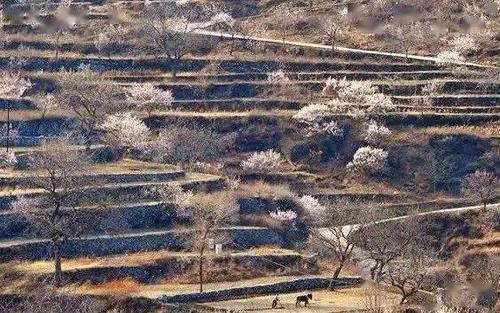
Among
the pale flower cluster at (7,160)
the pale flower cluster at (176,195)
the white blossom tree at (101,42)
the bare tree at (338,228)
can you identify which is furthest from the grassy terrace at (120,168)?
the white blossom tree at (101,42)

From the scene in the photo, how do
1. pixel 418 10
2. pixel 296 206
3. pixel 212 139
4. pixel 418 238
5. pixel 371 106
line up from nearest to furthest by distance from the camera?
pixel 418 238 → pixel 296 206 → pixel 212 139 → pixel 371 106 → pixel 418 10

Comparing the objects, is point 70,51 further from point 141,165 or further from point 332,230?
point 332,230

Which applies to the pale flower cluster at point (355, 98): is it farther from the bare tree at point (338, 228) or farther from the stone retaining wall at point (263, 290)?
the stone retaining wall at point (263, 290)

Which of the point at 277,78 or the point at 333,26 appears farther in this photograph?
the point at 333,26

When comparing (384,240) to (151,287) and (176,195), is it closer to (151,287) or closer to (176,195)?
(151,287)

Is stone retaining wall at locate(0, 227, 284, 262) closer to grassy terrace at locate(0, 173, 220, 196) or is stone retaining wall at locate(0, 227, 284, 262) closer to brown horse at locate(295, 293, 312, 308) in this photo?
grassy terrace at locate(0, 173, 220, 196)

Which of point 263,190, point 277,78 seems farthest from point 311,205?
point 277,78

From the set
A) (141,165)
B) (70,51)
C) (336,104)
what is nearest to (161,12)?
(70,51)
